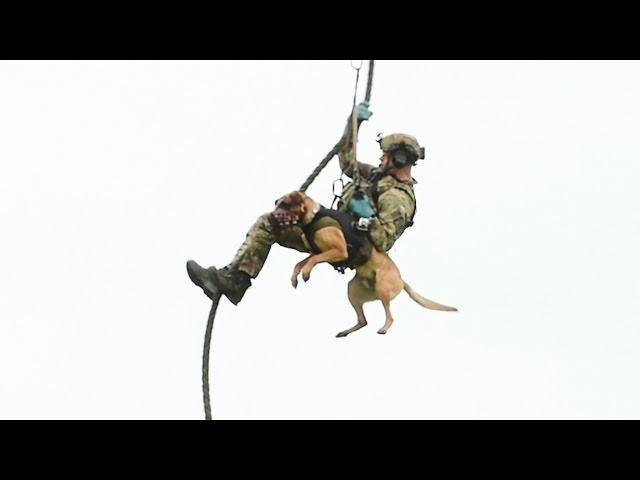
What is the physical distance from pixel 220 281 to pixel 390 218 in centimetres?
95

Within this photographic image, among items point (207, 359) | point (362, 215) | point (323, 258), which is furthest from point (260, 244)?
point (207, 359)

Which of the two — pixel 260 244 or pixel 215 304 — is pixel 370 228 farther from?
pixel 215 304

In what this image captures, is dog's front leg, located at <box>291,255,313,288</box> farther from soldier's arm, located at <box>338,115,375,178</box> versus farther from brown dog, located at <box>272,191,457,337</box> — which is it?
soldier's arm, located at <box>338,115,375,178</box>

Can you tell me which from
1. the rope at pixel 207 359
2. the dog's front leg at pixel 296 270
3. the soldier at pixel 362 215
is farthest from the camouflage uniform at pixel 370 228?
the rope at pixel 207 359

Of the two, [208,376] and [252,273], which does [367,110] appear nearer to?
[252,273]

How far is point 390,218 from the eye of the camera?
31.0ft

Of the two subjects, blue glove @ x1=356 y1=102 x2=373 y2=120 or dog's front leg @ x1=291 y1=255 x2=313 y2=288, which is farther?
blue glove @ x1=356 y1=102 x2=373 y2=120

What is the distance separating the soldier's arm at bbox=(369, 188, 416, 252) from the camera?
9367 millimetres

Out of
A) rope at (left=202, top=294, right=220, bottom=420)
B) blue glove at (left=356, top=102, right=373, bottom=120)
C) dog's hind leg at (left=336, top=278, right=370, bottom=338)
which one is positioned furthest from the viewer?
dog's hind leg at (left=336, top=278, right=370, bottom=338)

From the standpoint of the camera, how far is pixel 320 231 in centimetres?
917

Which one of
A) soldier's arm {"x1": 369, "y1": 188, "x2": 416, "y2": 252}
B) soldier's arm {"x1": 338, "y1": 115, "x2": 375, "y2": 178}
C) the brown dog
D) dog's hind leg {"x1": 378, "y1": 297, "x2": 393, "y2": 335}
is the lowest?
dog's hind leg {"x1": 378, "y1": 297, "x2": 393, "y2": 335}

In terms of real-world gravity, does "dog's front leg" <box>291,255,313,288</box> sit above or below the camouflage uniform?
below

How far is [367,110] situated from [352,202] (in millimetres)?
485

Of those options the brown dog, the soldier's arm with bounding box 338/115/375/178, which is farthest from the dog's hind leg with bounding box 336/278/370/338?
the soldier's arm with bounding box 338/115/375/178
